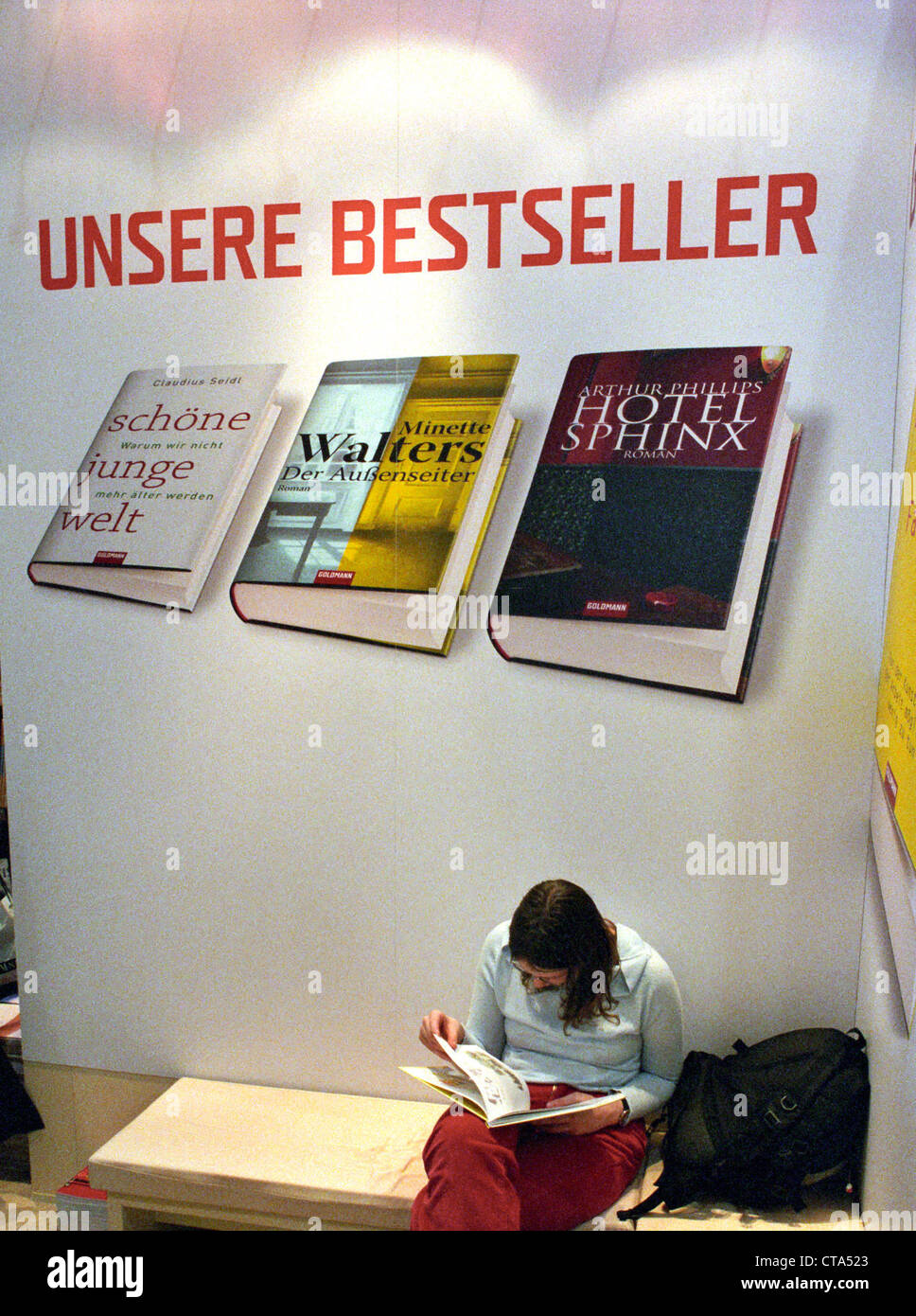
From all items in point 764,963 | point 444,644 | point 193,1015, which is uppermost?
point 444,644

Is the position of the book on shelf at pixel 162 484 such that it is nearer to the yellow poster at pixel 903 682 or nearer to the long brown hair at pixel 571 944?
the long brown hair at pixel 571 944

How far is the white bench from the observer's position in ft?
9.13

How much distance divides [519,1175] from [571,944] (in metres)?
0.52

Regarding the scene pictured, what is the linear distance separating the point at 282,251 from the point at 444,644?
1.17 meters

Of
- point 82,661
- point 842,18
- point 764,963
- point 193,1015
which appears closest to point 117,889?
point 193,1015

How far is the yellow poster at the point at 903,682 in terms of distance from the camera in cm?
199

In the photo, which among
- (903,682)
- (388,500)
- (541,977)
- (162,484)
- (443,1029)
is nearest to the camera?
(903,682)

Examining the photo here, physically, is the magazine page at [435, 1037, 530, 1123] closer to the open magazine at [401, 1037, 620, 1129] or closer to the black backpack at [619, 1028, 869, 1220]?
the open magazine at [401, 1037, 620, 1129]

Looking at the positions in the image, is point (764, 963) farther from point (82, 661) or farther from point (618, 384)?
point (82, 661)

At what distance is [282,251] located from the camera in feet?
10.3

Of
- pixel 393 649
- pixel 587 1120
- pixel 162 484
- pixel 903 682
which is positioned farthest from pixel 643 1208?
pixel 162 484

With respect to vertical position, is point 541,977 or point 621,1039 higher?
point 541,977

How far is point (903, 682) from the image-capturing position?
7.14 feet

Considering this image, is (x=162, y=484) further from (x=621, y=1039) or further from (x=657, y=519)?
(x=621, y=1039)
